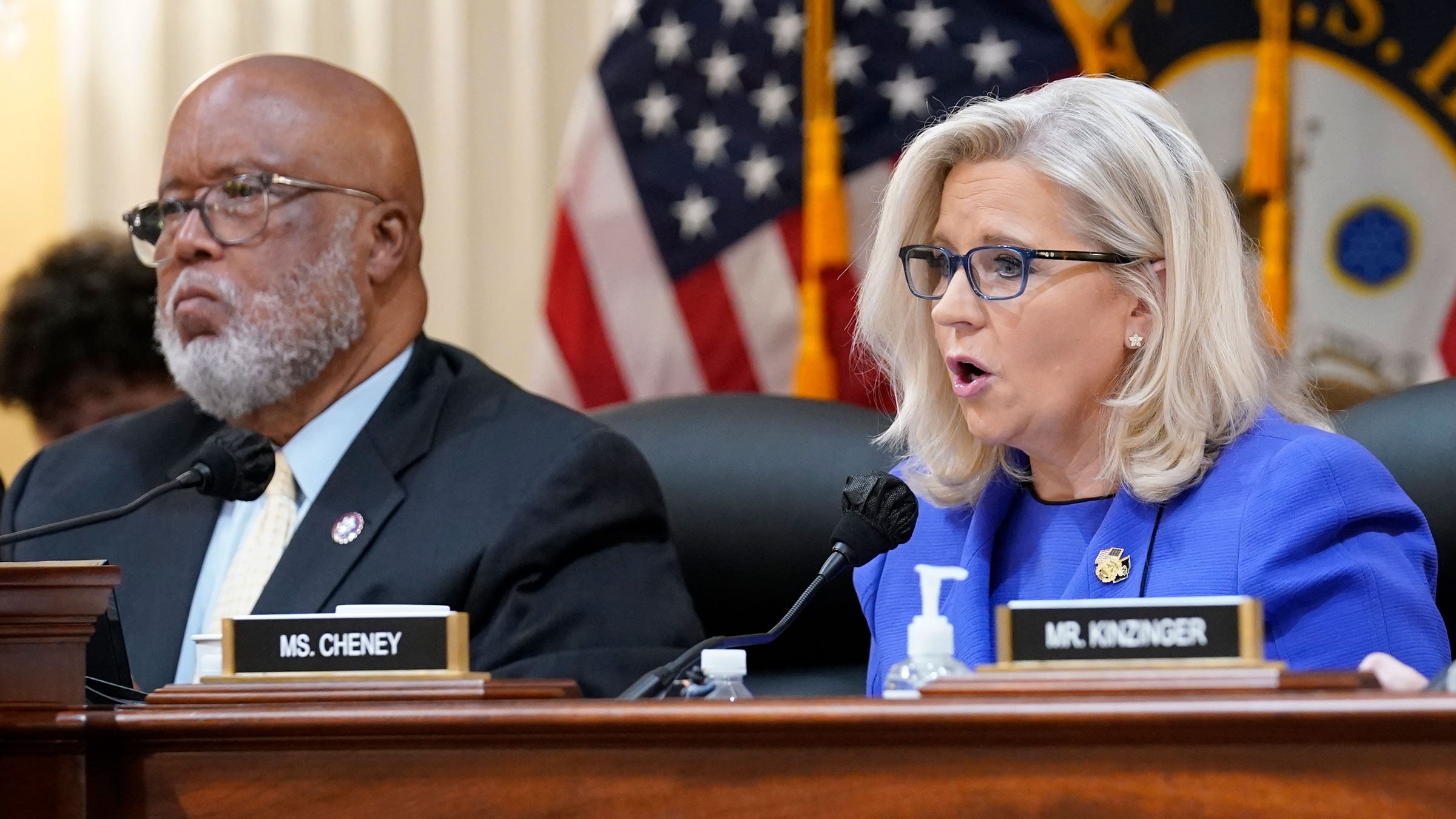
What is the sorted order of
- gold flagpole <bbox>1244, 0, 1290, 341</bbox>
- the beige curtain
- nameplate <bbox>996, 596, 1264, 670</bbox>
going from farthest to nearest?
the beige curtain → gold flagpole <bbox>1244, 0, 1290, 341</bbox> → nameplate <bbox>996, 596, 1264, 670</bbox>

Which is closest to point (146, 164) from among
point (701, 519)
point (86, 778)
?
point (701, 519)

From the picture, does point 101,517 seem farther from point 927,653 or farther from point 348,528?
point 927,653

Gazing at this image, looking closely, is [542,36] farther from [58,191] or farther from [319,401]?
[319,401]

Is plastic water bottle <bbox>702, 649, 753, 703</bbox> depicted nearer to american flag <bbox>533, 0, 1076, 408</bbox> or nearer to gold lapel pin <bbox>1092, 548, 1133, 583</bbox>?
gold lapel pin <bbox>1092, 548, 1133, 583</bbox>

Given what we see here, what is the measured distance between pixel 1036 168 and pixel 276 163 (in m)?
1.15

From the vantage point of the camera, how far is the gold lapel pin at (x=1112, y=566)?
182 centimetres

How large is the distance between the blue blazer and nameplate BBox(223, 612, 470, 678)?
73 cm

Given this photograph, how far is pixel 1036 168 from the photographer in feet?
6.28

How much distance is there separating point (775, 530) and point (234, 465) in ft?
2.90

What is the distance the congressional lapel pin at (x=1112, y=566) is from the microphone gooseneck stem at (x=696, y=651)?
36 cm

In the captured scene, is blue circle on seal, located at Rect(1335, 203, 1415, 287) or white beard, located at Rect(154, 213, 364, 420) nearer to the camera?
white beard, located at Rect(154, 213, 364, 420)

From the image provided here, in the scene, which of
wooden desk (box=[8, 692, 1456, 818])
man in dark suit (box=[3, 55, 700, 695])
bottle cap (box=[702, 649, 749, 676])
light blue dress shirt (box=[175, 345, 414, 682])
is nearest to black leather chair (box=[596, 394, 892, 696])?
man in dark suit (box=[3, 55, 700, 695])

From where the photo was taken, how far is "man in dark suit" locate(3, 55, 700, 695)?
7.22ft

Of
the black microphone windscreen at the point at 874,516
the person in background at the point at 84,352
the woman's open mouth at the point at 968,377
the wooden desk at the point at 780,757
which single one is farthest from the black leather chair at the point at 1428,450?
the person in background at the point at 84,352
